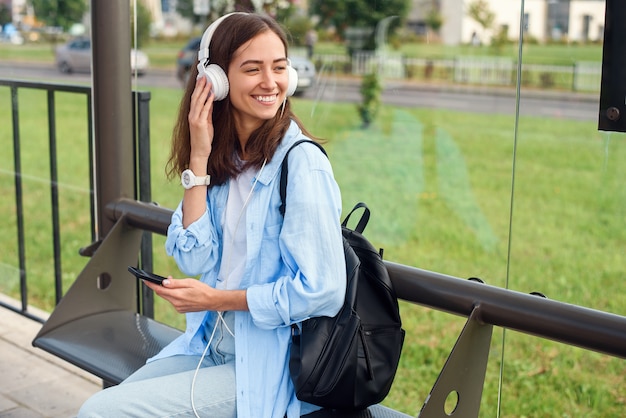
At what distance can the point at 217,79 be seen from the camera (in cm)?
212

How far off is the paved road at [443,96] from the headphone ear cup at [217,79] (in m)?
1.39

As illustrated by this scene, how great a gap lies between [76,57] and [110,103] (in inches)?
42.3

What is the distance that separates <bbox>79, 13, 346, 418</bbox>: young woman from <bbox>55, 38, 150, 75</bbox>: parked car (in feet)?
6.04

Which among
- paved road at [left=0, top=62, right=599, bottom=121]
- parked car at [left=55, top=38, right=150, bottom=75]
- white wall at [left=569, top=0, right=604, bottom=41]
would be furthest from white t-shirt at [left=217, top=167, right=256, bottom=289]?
parked car at [left=55, top=38, right=150, bottom=75]

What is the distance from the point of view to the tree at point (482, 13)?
3.93 m

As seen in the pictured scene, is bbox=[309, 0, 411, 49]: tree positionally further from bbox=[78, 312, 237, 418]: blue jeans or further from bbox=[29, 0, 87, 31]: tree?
bbox=[78, 312, 237, 418]: blue jeans

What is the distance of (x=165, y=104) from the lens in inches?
231

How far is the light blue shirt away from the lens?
1.91m

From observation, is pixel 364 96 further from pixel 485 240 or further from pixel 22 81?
pixel 22 81

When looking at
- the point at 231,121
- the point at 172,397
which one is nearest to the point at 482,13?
the point at 231,121

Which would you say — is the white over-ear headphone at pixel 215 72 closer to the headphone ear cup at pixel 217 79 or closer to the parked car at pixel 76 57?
the headphone ear cup at pixel 217 79

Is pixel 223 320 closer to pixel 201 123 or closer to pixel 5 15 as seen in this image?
pixel 201 123

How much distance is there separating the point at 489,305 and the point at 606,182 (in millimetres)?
1722

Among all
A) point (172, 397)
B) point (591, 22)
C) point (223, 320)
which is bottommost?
point (172, 397)
